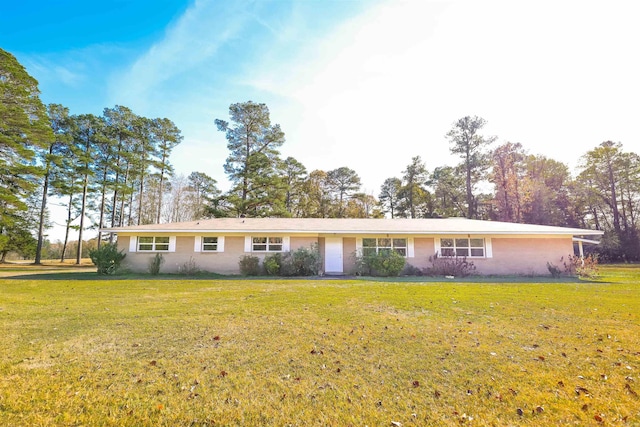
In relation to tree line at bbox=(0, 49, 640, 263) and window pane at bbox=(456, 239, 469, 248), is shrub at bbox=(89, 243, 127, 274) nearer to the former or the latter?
tree line at bbox=(0, 49, 640, 263)

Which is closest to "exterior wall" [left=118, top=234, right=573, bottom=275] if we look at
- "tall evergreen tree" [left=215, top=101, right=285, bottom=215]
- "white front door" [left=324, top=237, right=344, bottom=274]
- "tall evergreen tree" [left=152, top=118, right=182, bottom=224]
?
"white front door" [left=324, top=237, right=344, bottom=274]

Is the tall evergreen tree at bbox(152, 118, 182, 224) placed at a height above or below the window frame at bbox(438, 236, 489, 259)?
above

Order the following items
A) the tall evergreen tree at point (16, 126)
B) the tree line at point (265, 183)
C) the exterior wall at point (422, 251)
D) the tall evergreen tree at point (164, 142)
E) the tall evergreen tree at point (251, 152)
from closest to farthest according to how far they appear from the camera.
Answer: the exterior wall at point (422, 251)
the tall evergreen tree at point (16, 126)
the tree line at point (265, 183)
the tall evergreen tree at point (251, 152)
the tall evergreen tree at point (164, 142)

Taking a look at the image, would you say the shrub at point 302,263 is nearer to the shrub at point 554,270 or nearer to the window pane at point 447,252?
the window pane at point 447,252

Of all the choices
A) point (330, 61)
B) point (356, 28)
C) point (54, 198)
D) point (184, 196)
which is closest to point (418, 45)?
point (356, 28)

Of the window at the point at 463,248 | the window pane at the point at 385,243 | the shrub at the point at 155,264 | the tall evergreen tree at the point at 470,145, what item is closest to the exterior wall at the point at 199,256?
Answer: the shrub at the point at 155,264

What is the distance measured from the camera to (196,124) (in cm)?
1600

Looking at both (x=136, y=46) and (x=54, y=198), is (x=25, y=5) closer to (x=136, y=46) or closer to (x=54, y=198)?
(x=136, y=46)

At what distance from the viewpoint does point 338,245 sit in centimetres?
1631

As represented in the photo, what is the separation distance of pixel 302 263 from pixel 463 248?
8.72 m

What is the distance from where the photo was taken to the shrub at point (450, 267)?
49.3ft

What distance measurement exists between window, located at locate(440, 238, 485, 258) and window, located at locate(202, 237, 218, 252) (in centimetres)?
1224

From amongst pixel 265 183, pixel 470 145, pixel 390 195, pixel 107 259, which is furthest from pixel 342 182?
pixel 107 259

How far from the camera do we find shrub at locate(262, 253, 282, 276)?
15.0 metres
